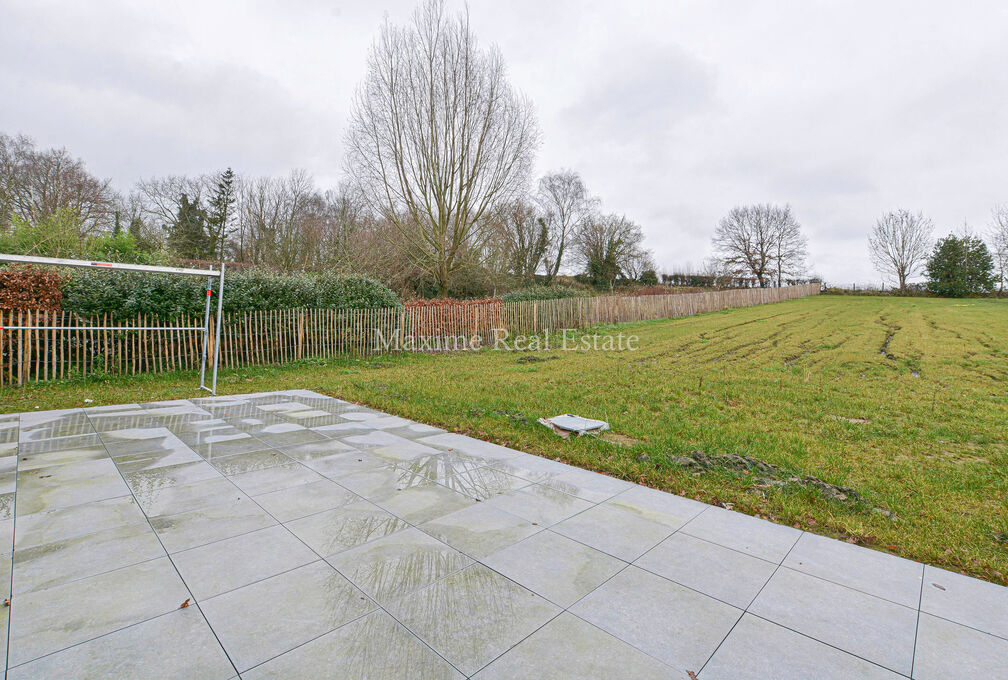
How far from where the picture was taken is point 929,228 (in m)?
41.9

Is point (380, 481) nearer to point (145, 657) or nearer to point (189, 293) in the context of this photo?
point (145, 657)

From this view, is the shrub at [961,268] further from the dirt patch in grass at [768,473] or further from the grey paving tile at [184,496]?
the grey paving tile at [184,496]

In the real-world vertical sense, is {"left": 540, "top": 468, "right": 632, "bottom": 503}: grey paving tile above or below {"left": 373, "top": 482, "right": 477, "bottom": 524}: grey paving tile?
below

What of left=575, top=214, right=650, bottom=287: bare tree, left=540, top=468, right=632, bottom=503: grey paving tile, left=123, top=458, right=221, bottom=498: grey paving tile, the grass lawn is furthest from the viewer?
left=575, top=214, right=650, bottom=287: bare tree

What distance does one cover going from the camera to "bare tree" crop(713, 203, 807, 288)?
151 feet

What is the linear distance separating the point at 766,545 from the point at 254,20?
42.0 feet

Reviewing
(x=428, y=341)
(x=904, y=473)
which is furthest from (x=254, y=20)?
(x=904, y=473)

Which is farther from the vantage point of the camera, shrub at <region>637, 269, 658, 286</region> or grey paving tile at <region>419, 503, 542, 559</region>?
shrub at <region>637, 269, 658, 286</region>

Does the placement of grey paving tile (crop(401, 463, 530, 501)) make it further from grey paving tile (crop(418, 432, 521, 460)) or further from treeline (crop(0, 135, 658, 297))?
treeline (crop(0, 135, 658, 297))

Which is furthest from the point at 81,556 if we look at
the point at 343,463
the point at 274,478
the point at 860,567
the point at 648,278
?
the point at 648,278

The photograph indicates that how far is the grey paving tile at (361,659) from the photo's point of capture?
1546 millimetres

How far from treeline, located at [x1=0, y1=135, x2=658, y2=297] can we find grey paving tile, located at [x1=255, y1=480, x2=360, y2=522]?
12.2 m

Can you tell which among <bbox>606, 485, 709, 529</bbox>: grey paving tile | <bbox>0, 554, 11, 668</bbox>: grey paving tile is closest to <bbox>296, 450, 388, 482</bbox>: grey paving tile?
<bbox>0, 554, 11, 668</bbox>: grey paving tile

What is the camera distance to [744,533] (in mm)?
2805
